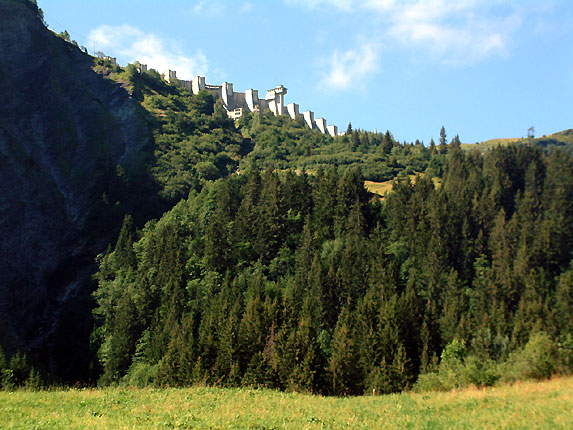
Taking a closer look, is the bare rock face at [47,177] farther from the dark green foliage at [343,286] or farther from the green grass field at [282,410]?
the green grass field at [282,410]

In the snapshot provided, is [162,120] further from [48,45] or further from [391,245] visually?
[391,245]

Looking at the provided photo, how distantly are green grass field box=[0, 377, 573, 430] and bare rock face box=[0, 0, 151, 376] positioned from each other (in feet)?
173

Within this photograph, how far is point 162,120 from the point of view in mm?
159000

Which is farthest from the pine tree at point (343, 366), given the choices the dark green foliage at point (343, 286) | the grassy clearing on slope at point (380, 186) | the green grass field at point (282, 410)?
the grassy clearing on slope at point (380, 186)

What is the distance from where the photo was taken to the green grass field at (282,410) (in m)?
19.5

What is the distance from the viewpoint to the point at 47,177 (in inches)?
3935

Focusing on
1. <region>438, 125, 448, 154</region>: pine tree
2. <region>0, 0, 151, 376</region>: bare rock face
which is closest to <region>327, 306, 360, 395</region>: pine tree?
<region>0, 0, 151, 376</region>: bare rock face

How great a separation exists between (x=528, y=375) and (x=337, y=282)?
4251 cm

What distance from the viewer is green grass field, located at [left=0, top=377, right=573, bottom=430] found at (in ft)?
63.9

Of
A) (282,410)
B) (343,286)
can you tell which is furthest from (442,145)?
(282,410)

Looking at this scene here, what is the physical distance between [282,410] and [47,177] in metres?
91.4

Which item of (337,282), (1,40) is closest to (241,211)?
(337,282)

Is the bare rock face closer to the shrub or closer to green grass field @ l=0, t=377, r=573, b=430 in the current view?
green grass field @ l=0, t=377, r=573, b=430

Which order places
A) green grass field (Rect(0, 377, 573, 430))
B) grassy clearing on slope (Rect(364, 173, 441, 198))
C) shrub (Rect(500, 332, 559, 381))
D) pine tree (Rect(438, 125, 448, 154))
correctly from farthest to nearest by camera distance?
1. pine tree (Rect(438, 125, 448, 154))
2. grassy clearing on slope (Rect(364, 173, 441, 198))
3. shrub (Rect(500, 332, 559, 381))
4. green grass field (Rect(0, 377, 573, 430))
